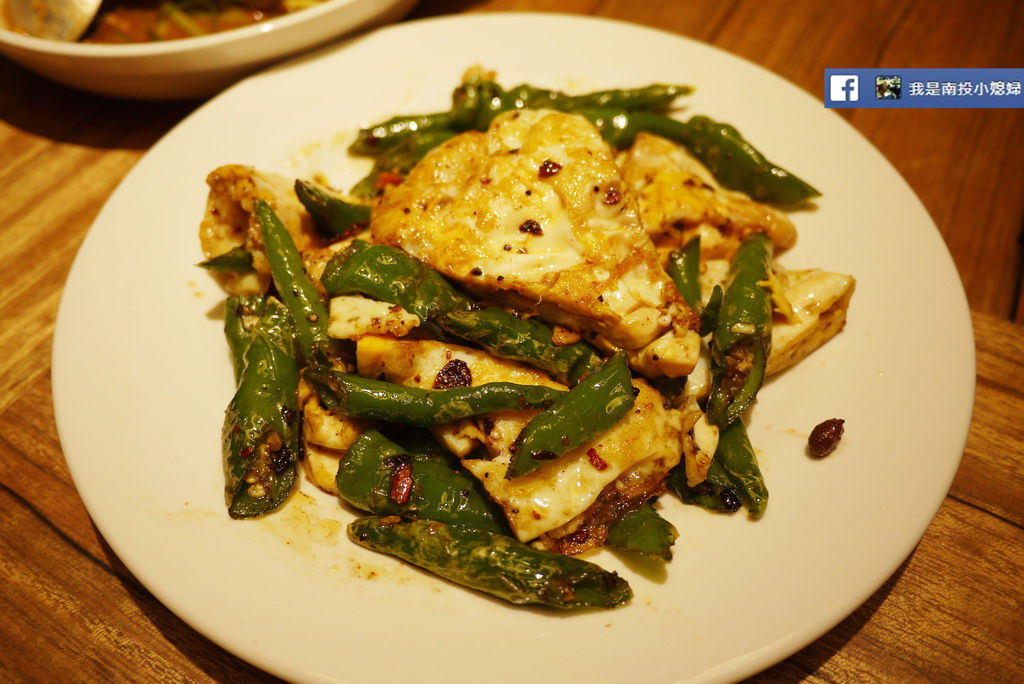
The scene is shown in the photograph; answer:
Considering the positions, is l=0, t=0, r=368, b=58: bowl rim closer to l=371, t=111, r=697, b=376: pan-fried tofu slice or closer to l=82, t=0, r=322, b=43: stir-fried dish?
l=82, t=0, r=322, b=43: stir-fried dish

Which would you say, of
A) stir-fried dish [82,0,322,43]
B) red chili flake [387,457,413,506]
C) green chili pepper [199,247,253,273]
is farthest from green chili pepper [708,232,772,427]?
stir-fried dish [82,0,322,43]

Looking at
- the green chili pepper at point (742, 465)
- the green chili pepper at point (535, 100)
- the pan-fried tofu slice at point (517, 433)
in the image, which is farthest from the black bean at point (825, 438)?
the green chili pepper at point (535, 100)

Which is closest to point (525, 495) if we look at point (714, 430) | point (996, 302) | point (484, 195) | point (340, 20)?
point (714, 430)

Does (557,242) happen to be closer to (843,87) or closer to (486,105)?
(486,105)

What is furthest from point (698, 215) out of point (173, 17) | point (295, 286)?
point (173, 17)

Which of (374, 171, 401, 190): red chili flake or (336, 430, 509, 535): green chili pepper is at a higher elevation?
(374, 171, 401, 190): red chili flake

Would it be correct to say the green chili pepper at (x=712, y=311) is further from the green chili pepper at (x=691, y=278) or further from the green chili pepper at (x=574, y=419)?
the green chili pepper at (x=574, y=419)
